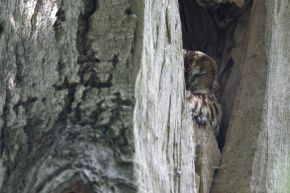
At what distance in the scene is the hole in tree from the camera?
138 inches

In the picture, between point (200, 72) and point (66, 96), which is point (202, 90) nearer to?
point (200, 72)

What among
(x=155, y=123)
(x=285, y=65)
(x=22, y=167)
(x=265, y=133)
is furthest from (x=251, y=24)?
(x=22, y=167)

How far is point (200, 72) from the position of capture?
151 inches

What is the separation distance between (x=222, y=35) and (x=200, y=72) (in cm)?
19

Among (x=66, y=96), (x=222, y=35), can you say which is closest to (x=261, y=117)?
(x=222, y=35)

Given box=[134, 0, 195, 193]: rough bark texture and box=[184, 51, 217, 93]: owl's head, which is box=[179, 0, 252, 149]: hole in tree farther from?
box=[134, 0, 195, 193]: rough bark texture

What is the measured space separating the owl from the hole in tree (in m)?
0.03

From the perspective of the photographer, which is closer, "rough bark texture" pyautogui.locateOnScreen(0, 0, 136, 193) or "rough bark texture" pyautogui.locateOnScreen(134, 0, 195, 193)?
"rough bark texture" pyautogui.locateOnScreen(0, 0, 136, 193)

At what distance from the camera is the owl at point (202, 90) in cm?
347

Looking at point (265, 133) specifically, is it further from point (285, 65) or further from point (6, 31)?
point (6, 31)

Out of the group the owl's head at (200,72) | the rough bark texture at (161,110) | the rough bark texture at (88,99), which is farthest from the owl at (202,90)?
the rough bark texture at (88,99)

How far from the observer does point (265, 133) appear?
10.3 feet

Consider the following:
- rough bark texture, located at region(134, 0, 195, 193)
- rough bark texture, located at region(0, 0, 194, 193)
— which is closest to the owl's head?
rough bark texture, located at region(134, 0, 195, 193)

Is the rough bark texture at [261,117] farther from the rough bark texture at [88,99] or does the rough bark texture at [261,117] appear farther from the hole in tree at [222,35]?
the rough bark texture at [88,99]
